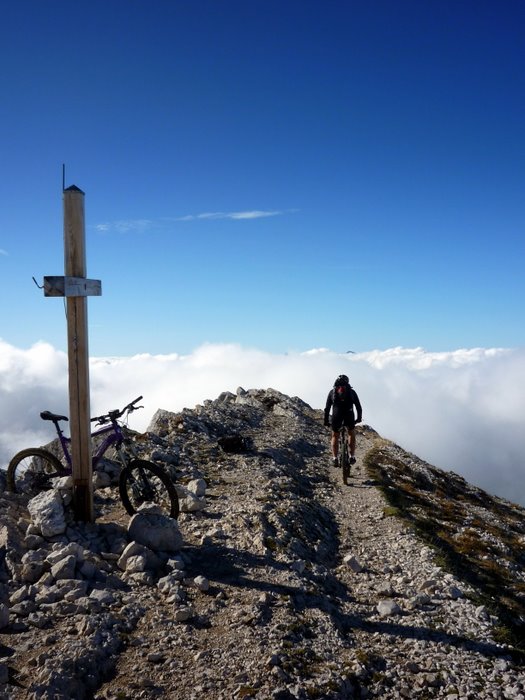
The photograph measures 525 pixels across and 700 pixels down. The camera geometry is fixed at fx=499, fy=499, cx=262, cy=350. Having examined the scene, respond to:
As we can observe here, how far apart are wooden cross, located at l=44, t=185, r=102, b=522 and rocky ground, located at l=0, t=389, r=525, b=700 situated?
78cm

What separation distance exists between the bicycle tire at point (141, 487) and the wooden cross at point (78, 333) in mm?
792

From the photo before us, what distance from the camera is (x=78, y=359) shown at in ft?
31.0

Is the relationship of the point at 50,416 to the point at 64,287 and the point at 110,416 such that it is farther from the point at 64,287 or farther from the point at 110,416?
the point at 64,287

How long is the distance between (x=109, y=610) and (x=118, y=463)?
6.86 m

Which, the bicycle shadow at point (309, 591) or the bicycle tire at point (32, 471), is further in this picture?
the bicycle tire at point (32, 471)

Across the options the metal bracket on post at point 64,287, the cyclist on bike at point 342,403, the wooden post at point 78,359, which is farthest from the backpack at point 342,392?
the metal bracket on post at point 64,287

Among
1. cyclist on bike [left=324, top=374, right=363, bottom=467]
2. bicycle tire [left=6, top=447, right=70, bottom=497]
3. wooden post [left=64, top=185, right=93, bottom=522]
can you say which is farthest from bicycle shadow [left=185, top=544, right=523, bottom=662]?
cyclist on bike [left=324, top=374, right=363, bottom=467]

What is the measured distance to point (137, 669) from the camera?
19.3ft

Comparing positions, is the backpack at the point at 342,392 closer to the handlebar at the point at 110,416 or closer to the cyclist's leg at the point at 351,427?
the cyclist's leg at the point at 351,427

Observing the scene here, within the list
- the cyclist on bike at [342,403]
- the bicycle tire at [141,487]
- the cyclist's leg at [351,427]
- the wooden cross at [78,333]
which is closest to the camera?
the wooden cross at [78,333]

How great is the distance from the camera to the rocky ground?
587cm

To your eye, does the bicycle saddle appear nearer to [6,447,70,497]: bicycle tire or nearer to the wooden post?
[6,447,70,497]: bicycle tire

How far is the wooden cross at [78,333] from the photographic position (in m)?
9.20

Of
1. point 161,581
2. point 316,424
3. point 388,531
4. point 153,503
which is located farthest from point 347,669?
point 316,424
